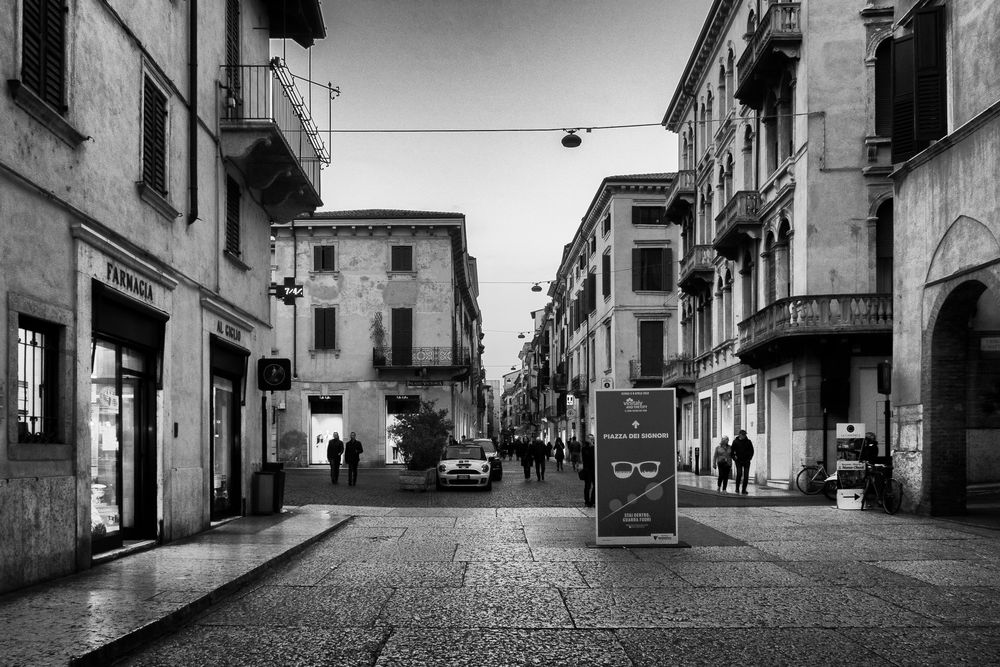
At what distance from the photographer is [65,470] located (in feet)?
34.0

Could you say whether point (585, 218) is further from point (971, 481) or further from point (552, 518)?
point (552, 518)

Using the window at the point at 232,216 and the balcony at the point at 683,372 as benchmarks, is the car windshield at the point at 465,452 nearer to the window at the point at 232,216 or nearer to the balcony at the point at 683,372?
the window at the point at 232,216

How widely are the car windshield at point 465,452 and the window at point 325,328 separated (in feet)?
68.2

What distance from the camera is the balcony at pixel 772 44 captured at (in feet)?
89.4

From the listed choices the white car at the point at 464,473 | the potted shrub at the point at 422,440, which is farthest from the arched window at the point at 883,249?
the potted shrub at the point at 422,440

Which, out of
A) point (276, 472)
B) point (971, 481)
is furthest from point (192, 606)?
point (971, 481)

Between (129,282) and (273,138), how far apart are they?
5.56m

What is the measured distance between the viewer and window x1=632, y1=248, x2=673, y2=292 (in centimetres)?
5366

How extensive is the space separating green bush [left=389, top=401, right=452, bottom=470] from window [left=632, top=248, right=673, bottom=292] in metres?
23.2

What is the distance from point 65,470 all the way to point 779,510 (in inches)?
554

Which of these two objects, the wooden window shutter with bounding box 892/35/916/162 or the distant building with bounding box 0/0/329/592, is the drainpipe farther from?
the wooden window shutter with bounding box 892/35/916/162

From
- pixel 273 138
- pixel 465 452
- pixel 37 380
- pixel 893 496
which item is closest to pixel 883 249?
pixel 893 496

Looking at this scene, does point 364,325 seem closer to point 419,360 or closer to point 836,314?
point 419,360

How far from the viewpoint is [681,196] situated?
4200cm
